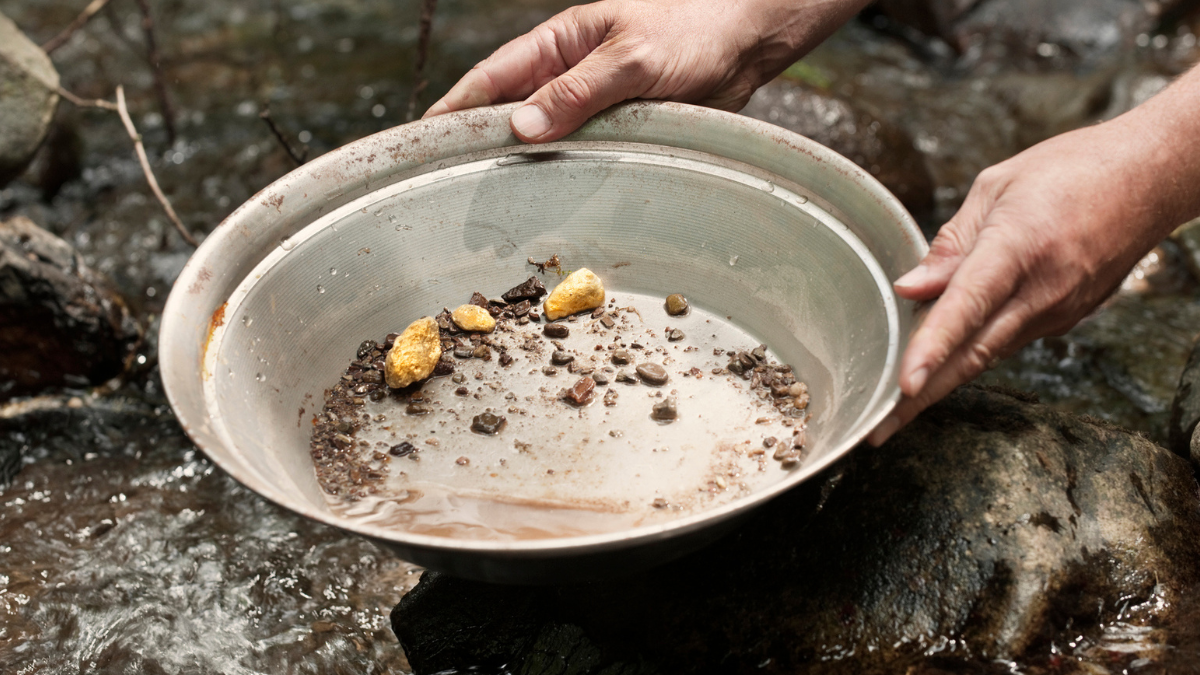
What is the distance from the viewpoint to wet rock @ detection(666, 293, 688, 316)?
2.06 metres

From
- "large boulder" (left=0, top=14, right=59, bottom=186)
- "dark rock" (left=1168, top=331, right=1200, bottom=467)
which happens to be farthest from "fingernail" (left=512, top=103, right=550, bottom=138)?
"large boulder" (left=0, top=14, right=59, bottom=186)

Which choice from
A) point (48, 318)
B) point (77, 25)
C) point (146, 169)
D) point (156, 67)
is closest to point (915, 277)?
point (146, 169)

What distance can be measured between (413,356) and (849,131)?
2929 millimetres

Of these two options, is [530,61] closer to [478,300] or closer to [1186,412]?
[478,300]

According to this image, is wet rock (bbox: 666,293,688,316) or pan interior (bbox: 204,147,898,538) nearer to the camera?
pan interior (bbox: 204,147,898,538)

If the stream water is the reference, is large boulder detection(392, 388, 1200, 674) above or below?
above

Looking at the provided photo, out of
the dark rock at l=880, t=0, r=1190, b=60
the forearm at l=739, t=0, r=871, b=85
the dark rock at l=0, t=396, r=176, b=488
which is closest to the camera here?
the forearm at l=739, t=0, r=871, b=85

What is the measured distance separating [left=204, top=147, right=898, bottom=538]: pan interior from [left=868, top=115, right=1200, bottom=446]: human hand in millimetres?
145

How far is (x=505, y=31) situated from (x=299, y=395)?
4738 mm

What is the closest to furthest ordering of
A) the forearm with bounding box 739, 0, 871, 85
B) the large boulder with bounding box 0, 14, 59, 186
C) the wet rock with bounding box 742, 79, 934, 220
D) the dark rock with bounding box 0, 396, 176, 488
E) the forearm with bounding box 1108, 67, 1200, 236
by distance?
1. the forearm with bounding box 1108, 67, 1200, 236
2. the forearm with bounding box 739, 0, 871, 85
3. the dark rock with bounding box 0, 396, 176, 488
4. the large boulder with bounding box 0, 14, 59, 186
5. the wet rock with bounding box 742, 79, 934, 220

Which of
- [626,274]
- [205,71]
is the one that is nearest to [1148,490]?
[626,274]

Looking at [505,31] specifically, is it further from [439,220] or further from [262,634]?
[262,634]

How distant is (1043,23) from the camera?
5703 mm

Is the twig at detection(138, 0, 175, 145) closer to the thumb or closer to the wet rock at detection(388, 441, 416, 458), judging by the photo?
the thumb
